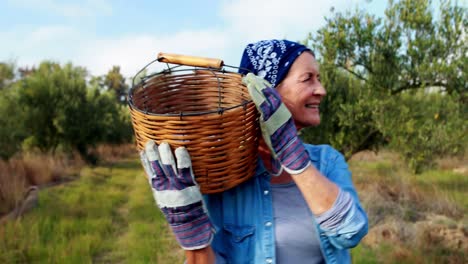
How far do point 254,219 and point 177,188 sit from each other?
0.49 metres

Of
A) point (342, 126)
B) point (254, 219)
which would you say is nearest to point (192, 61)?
point (254, 219)

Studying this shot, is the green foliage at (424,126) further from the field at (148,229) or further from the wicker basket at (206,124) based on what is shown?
the wicker basket at (206,124)

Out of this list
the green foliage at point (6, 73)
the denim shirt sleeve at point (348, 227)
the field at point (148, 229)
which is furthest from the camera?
the green foliage at point (6, 73)

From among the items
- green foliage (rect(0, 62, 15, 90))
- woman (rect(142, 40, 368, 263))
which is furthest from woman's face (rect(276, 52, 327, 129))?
green foliage (rect(0, 62, 15, 90))

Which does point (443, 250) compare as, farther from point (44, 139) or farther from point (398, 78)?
point (44, 139)

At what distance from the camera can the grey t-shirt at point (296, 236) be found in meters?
1.59

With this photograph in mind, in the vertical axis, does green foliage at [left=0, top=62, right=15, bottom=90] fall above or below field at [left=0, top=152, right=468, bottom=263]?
above

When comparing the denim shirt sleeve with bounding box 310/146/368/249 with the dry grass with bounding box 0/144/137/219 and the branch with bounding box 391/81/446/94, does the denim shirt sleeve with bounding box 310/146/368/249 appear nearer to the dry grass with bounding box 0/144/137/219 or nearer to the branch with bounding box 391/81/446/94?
the branch with bounding box 391/81/446/94

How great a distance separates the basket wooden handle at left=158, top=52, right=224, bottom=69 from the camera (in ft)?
5.30

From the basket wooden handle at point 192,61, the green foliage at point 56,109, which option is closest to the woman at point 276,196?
the basket wooden handle at point 192,61

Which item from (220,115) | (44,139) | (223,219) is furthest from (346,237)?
(44,139)

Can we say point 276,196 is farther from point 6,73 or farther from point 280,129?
point 6,73

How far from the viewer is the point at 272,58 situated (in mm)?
1699

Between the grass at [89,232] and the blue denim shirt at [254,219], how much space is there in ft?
13.3
